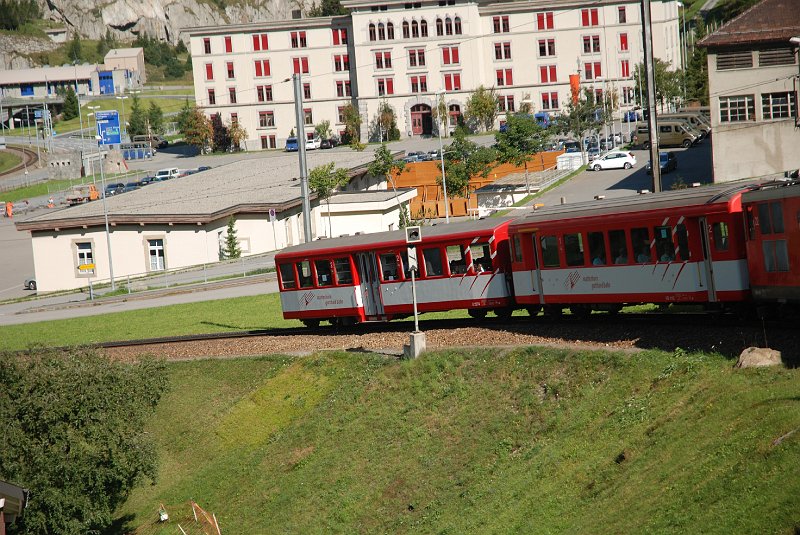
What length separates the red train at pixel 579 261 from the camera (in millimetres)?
21797

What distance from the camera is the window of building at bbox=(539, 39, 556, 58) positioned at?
369 ft

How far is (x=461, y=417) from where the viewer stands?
77.0ft

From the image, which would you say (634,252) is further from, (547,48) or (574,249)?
(547,48)

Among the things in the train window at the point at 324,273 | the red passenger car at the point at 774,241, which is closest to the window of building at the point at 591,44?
the train window at the point at 324,273

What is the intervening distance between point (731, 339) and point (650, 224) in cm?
385

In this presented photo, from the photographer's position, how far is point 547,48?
113m

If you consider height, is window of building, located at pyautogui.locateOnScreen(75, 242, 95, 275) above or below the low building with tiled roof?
below

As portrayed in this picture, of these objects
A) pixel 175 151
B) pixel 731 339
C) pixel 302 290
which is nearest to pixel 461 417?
pixel 731 339

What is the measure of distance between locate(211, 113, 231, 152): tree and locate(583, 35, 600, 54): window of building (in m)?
42.4

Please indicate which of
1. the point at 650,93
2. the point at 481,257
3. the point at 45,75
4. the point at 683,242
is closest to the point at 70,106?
the point at 45,75

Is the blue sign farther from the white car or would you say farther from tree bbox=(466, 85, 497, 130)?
the white car

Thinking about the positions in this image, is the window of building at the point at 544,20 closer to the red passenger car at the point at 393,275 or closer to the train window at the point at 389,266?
the red passenger car at the point at 393,275

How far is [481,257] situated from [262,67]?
9416cm

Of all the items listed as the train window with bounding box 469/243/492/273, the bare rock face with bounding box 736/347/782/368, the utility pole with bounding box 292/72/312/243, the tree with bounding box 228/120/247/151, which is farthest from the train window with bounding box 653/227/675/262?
the tree with bounding box 228/120/247/151
